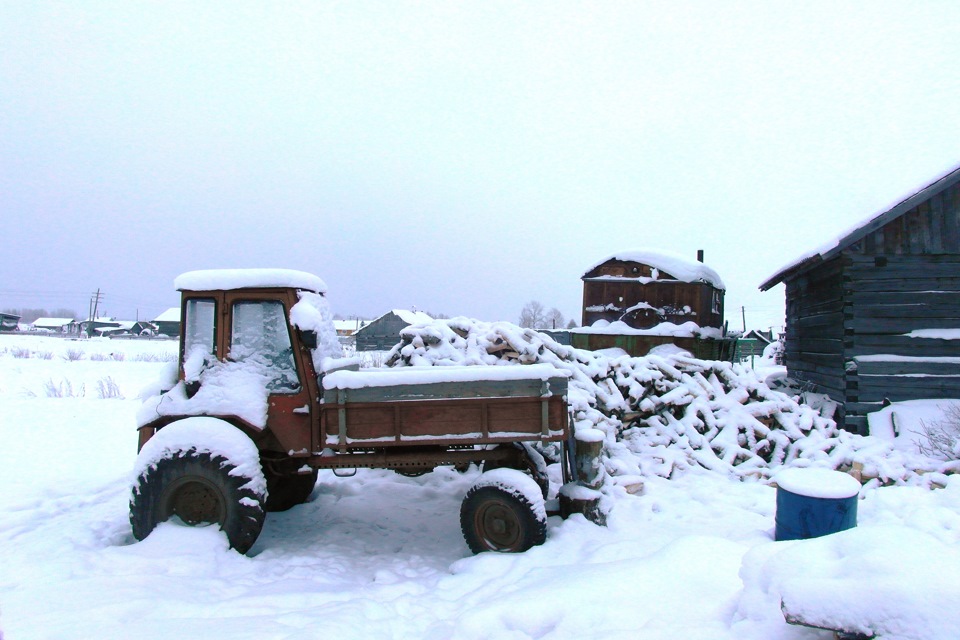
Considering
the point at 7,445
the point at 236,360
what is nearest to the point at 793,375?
the point at 236,360

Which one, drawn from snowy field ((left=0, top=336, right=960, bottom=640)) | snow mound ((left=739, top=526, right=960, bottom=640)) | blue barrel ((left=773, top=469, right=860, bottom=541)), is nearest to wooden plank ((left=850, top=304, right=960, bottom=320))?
snowy field ((left=0, top=336, right=960, bottom=640))

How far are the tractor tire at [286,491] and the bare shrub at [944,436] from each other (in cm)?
836

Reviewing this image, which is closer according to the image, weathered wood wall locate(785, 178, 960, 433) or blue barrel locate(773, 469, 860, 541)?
blue barrel locate(773, 469, 860, 541)

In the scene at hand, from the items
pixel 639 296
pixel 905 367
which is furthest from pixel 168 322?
pixel 905 367

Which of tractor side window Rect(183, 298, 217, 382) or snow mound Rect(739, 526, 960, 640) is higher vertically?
tractor side window Rect(183, 298, 217, 382)

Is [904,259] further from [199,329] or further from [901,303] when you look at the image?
[199,329]

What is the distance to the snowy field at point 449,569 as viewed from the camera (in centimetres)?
248

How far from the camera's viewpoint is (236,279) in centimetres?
480

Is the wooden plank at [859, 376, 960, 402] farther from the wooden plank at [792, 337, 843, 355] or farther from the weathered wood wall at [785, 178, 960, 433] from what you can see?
the wooden plank at [792, 337, 843, 355]

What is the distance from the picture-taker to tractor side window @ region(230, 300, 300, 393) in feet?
15.8

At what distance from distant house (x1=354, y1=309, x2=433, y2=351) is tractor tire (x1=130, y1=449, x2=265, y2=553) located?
1220 inches

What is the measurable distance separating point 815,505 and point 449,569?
296cm

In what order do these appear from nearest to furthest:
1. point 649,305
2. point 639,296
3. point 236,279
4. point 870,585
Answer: point 870,585 < point 236,279 < point 649,305 < point 639,296

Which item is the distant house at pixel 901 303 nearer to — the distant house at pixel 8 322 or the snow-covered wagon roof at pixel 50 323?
the distant house at pixel 8 322
